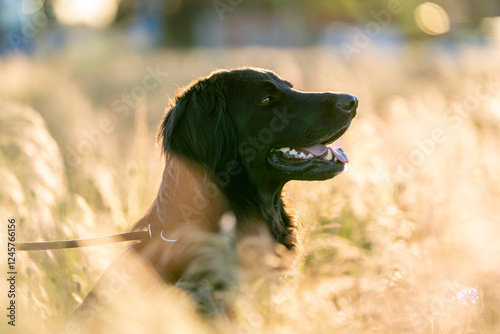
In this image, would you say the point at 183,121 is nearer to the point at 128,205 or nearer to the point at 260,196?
the point at 260,196

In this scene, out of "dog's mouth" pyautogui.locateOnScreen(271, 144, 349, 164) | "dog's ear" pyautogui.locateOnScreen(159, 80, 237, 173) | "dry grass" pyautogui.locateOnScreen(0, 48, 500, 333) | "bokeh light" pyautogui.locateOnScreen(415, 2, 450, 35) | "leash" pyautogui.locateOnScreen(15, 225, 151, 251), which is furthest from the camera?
"bokeh light" pyautogui.locateOnScreen(415, 2, 450, 35)

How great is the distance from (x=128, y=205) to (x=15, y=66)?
26.4ft

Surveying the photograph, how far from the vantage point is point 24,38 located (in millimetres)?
19875

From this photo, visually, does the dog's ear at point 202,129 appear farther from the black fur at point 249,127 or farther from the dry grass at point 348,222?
the dry grass at point 348,222

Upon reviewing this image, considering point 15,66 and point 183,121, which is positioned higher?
point 183,121

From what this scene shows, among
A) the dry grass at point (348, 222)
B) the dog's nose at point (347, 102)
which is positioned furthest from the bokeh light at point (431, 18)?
the dog's nose at point (347, 102)

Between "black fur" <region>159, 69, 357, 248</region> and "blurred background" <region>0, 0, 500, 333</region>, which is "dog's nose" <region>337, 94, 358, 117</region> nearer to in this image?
"black fur" <region>159, 69, 357, 248</region>

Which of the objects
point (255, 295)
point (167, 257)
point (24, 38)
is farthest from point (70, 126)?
point (24, 38)

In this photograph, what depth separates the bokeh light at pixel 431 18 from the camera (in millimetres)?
16709

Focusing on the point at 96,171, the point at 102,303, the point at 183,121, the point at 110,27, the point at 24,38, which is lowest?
the point at 110,27

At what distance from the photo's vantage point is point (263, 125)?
3.27 meters

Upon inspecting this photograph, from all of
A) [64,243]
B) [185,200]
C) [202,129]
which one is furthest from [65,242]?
[202,129]

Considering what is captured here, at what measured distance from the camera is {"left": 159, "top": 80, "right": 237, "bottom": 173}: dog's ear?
302cm

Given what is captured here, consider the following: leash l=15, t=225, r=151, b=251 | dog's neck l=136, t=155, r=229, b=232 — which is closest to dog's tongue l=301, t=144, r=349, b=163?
dog's neck l=136, t=155, r=229, b=232
